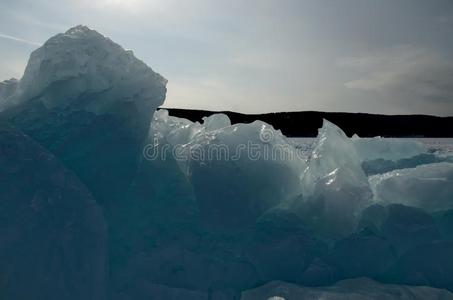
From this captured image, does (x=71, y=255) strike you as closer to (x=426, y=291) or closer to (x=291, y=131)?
(x=426, y=291)

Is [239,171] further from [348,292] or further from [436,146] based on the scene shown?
[436,146]

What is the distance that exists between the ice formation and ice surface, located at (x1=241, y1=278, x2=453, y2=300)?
0.02 metres

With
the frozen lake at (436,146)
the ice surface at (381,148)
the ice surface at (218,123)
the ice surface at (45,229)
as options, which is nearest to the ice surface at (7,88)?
the ice surface at (45,229)

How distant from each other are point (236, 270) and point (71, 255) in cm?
138

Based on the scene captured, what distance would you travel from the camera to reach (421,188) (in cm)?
416

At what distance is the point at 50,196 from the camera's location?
3.46 m

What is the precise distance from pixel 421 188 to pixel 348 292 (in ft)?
5.01

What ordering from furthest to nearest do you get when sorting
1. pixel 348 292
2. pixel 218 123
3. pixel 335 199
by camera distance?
pixel 218 123, pixel 335 199, pixel 348 292

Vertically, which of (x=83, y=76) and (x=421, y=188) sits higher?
(x=83, y=76)

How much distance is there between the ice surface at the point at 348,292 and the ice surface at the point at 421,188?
101 centimetres

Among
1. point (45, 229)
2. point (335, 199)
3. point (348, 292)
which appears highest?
point (335, 199)

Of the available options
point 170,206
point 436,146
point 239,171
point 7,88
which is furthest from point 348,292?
point 436,146

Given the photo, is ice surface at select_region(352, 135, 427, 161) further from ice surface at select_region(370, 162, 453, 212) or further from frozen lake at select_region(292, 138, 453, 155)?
ice surface at select_region(370, 162, 453, 212)

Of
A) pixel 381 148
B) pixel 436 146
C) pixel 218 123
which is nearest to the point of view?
pixel 218 123
